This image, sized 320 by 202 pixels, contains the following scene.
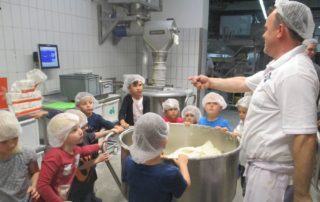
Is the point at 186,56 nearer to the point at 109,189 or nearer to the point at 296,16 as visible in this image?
the point at 109,189

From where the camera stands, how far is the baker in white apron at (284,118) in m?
0.76

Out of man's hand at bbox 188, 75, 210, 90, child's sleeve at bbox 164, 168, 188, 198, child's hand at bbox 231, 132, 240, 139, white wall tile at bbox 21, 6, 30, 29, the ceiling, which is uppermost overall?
the ceiling

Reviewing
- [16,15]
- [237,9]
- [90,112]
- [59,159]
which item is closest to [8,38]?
[16,15]

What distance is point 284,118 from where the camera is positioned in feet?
2.60

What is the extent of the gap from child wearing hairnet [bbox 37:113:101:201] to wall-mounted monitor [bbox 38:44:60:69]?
1174 mm

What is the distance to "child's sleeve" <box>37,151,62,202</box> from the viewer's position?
106 centimetres

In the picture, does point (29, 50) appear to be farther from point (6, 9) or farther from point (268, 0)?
point (268, 0)

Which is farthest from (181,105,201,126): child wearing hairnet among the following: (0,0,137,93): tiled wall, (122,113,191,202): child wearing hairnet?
(0,0,137,93): tiled wall

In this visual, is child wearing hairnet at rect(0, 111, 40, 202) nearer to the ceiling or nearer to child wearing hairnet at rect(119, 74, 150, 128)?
child wearing hairnet at rect(119, 74, 150, 128)

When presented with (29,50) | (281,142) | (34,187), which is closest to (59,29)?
(29,50)

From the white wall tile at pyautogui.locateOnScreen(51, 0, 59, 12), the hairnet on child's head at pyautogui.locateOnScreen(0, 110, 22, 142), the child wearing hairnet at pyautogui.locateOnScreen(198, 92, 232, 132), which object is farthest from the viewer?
the white wall tile at pyautogui.locateOnScreen(51, 0, 59, 12)

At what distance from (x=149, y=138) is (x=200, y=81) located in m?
0.63

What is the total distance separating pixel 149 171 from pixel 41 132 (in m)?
1.46

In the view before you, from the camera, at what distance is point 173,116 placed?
76.2 inches
